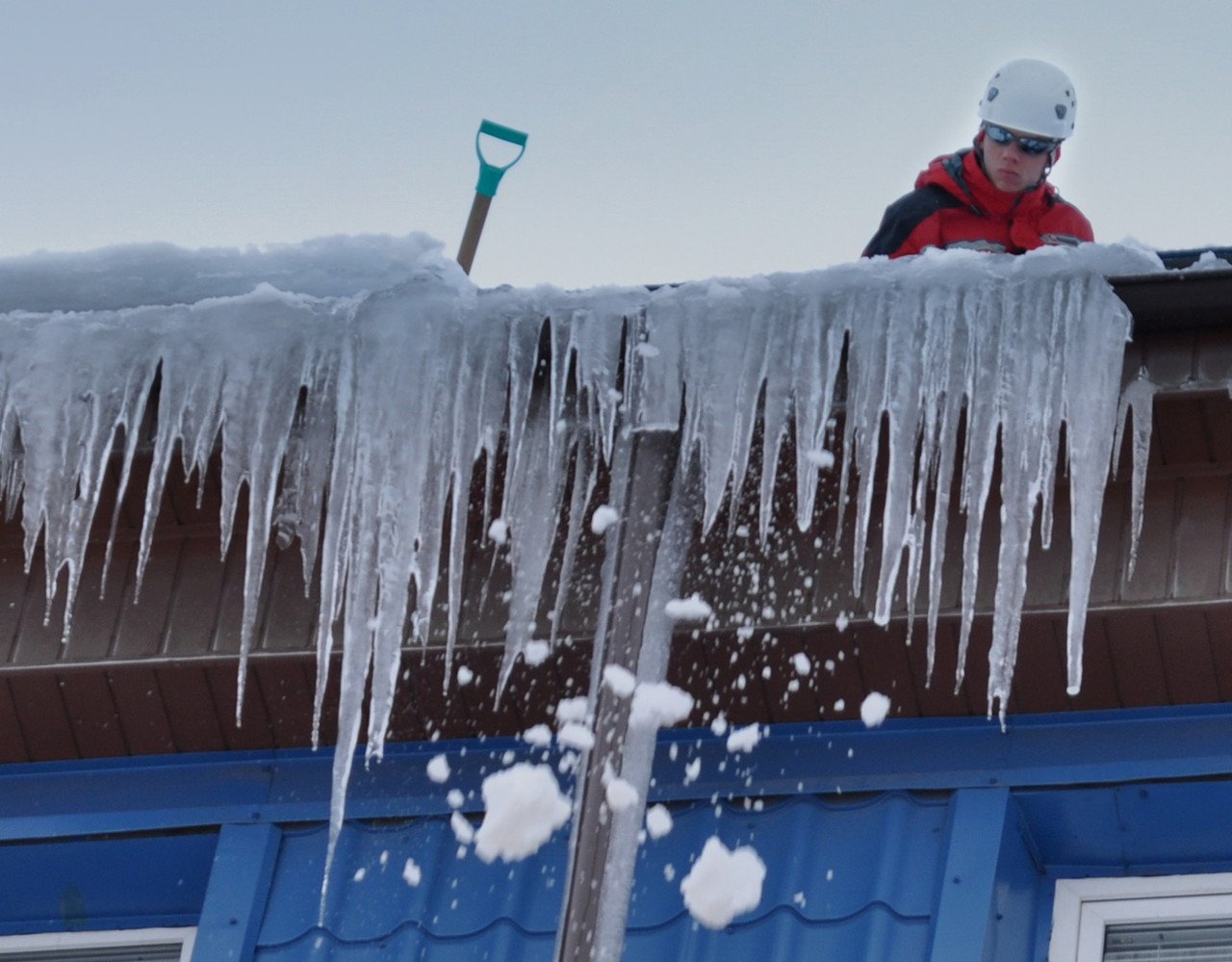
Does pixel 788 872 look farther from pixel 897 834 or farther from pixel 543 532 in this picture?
pixel 543 532

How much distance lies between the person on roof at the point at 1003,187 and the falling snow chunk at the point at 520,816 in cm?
172

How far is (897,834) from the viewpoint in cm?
457

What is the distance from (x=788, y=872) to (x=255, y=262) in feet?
5.53

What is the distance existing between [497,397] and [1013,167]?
1981 millimetres

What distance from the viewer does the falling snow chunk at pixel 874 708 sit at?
4.71 metres

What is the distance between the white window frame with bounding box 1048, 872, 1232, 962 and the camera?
4484mm

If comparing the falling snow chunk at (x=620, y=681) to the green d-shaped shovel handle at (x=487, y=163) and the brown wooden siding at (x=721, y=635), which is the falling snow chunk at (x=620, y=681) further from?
the green d-shaped shovel handle at (x=487, y=163)

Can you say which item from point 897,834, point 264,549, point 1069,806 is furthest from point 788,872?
point 264,549

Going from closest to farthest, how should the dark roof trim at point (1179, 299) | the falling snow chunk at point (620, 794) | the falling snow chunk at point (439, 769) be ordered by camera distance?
1. the falling snow chunk at point (620, 794)
2. the dark roof trim at point (1179, 299)
3. the falling snow chunk at point (439, 769)

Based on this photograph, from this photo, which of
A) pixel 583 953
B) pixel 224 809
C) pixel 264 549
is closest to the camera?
pixel 583 953

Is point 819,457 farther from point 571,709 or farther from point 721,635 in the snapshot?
point 571,709

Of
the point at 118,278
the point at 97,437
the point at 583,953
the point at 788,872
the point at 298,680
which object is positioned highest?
the point at 118,278

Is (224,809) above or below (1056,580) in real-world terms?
below

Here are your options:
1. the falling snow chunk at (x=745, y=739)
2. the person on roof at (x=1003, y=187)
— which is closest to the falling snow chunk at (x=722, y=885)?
the falling snow chunk at (x=745, y=739)
